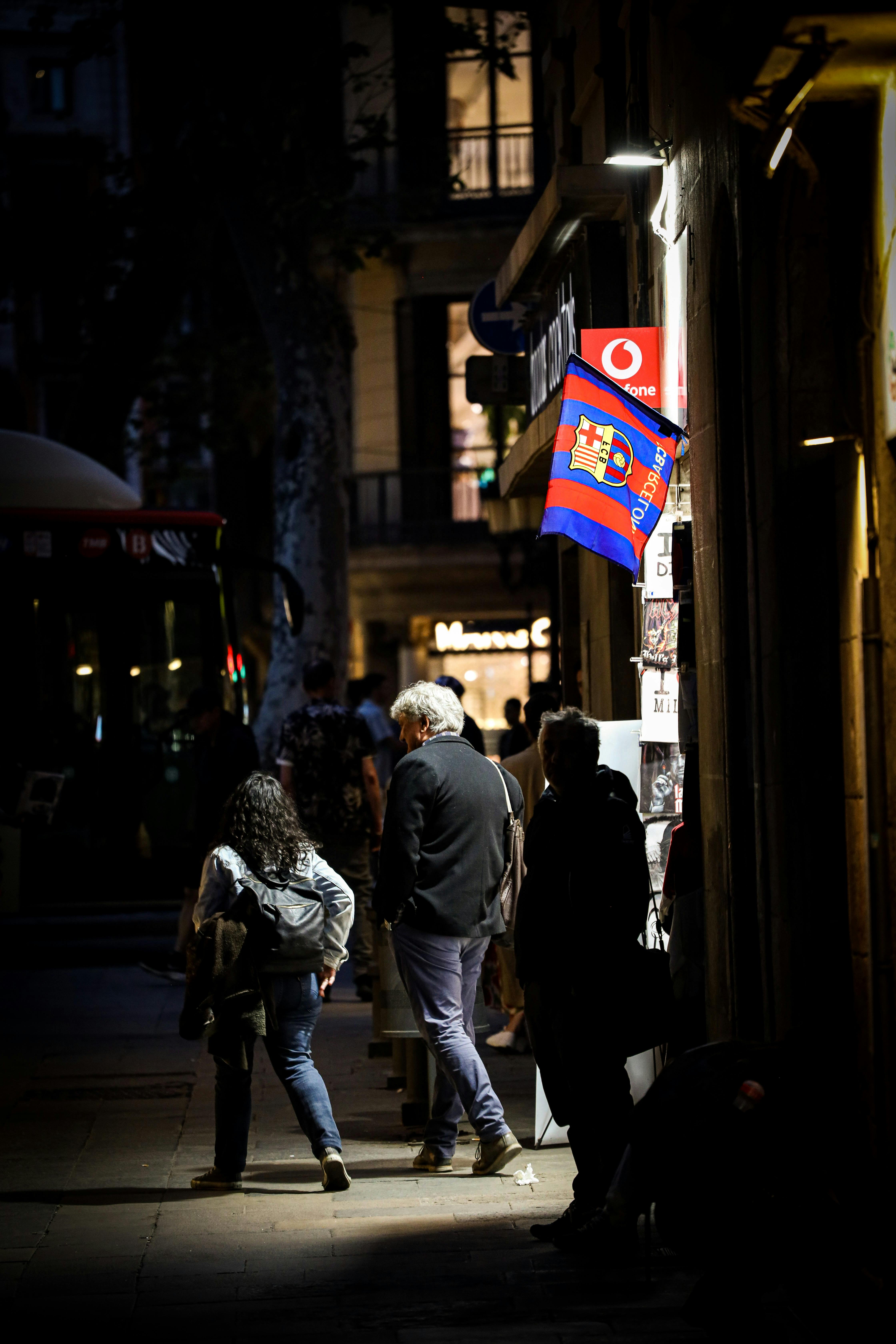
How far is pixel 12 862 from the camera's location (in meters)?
14.3

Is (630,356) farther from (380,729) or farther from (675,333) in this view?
(380,729)

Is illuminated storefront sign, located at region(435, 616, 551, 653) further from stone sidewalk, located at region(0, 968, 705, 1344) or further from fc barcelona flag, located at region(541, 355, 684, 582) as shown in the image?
fc barcelona flag, located at region(541, 355, 684, 582)

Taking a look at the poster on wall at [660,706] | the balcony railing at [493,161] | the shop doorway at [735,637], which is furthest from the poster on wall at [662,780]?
the balcony railing at [493,161]

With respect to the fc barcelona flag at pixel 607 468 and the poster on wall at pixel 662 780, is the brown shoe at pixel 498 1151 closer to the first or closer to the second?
the poster on wall at pixel 662 780

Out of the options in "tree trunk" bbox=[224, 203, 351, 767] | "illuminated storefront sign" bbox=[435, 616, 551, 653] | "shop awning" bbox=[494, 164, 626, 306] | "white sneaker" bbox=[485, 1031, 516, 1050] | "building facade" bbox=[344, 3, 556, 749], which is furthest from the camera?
"illuminated storefront sign" bbox=[435, 616, 551, 653]

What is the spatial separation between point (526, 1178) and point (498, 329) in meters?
9.00

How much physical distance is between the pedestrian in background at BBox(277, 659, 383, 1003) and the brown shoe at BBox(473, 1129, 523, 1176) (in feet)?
14.6

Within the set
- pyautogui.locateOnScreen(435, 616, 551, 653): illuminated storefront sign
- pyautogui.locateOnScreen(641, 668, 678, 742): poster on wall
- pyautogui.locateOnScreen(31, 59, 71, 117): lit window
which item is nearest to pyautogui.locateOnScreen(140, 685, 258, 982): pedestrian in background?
pyautogui.locateOnScreen(641, 668, 678, 742): poster on wall

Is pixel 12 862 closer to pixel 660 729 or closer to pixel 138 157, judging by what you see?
pixel 660 729

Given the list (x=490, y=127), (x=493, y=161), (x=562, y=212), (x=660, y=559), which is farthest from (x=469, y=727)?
(x=490, y=127)

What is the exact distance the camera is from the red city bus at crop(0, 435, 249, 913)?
48.0ft

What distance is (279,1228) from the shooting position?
21.6 feet

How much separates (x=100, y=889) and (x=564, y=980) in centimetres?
926

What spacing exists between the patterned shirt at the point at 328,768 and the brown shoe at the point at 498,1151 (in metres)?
4.65
